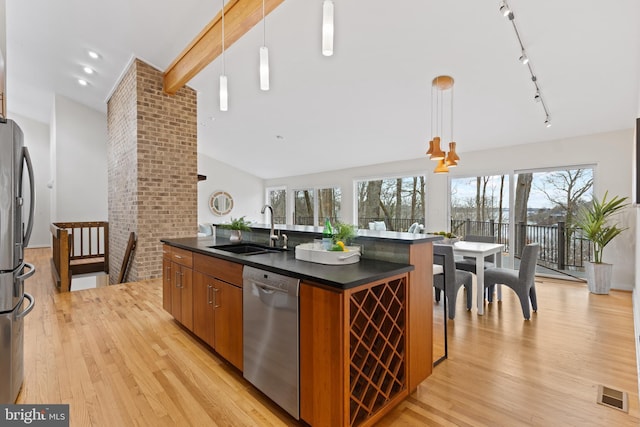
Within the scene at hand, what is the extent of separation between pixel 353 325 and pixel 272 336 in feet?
1.61

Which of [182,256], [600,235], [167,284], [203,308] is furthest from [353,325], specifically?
[600,235]

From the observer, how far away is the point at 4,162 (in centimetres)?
176

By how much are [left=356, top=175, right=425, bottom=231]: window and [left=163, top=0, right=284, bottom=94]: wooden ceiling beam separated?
501 centimetres

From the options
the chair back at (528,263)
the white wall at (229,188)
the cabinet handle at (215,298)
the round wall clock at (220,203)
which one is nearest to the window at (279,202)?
the white wall at (229,188)

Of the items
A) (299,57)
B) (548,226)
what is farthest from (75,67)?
(548,226)

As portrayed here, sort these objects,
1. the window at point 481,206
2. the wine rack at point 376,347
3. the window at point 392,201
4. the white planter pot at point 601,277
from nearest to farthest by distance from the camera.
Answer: the wine rack at point 376,347, the white planter pot at point 601,277, the window at point 481,206, the window at point 392,201

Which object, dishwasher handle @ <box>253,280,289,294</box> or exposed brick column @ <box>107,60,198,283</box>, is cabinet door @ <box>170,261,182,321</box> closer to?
dishwasher handle @ <box>253,280,289,294</box>

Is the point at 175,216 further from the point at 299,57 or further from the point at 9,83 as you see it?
the point at 9,83

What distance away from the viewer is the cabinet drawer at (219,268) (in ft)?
6.91

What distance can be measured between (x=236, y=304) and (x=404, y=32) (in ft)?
11.1

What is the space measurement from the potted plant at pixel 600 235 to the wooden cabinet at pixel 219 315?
499cm

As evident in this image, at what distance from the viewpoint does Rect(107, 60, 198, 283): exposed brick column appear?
4605mm

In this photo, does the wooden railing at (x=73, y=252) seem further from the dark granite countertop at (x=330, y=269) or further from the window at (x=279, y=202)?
the window at (x=279, y=202)

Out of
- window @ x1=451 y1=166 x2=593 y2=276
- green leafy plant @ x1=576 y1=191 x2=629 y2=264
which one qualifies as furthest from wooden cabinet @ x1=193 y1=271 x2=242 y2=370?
window @ x1=451 y1=166 x2=593 y2=276
